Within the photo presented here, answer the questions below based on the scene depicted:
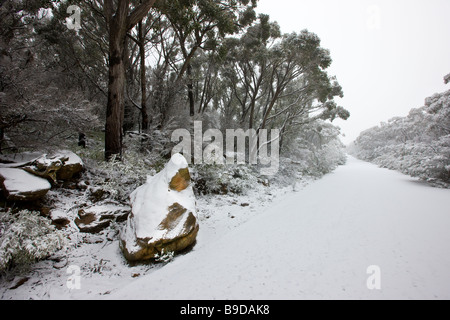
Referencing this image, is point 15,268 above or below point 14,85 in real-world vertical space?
below

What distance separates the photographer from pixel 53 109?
332cm

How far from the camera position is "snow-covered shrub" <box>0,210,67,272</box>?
2.21 m

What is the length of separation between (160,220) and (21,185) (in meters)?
2.21

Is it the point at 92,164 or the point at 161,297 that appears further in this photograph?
the point at 92,164

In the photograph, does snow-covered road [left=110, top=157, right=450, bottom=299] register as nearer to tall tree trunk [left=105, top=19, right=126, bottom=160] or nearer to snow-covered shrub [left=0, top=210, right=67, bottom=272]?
snow-covered shrub [left=0, top=210, right=67, bottom=272]

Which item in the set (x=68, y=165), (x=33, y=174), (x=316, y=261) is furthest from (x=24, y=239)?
(x=316, y=261)

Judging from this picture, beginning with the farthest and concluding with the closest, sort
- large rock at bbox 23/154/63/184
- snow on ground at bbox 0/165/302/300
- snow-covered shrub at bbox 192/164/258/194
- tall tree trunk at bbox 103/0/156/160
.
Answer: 1. snow-covered shrub at bbox 192/164/258/194
2. tall tree trunk at bbox 103/0/156/160
3. large rock at bbox 23/154/63/184
4. snow on ground at bbox 0/165/302/300

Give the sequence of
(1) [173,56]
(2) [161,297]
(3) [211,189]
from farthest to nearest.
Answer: (1) [173,56]
(3) [211,189]
(2) [161,297]

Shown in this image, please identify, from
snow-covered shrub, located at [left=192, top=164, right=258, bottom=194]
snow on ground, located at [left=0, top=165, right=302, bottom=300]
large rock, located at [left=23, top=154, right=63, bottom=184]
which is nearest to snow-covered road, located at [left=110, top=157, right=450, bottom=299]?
snow on ground, located at [left=0, top=165, right=302, bottom=300]

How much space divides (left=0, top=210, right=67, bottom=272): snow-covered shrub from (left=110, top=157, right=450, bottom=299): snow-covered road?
1237 millimetres

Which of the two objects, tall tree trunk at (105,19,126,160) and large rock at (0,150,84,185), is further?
tall tree trunk at (105,19,126,160)

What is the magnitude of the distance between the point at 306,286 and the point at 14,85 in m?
5.37
